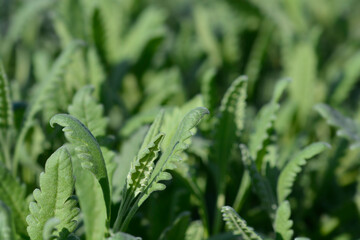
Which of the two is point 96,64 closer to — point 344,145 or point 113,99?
point 113,99

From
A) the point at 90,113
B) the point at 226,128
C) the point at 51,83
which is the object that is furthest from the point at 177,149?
the point at 51,83

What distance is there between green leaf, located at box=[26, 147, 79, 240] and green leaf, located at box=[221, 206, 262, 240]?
286 millimetres

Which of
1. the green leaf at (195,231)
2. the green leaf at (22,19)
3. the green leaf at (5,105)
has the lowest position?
the green leaf at (195,231)

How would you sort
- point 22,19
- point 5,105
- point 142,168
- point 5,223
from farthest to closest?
point 22,19 < point 5,105 < point 142,168 < point 5,223

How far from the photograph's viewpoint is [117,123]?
1.49 m

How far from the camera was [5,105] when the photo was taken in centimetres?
102

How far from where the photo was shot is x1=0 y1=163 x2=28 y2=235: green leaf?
85cm

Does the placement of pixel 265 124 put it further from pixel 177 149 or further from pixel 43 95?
pixel 43 95

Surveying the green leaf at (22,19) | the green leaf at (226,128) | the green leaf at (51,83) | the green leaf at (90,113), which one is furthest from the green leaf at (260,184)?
the green leaf at (22,19)

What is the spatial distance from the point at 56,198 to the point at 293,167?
0.50 metres

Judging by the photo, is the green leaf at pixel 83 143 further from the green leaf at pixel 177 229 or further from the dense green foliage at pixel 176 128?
the green leaf at pixel 177 229

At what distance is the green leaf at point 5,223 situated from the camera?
66 cm

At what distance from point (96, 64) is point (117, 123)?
292mm

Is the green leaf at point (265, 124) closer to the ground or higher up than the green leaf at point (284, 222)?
higher up
